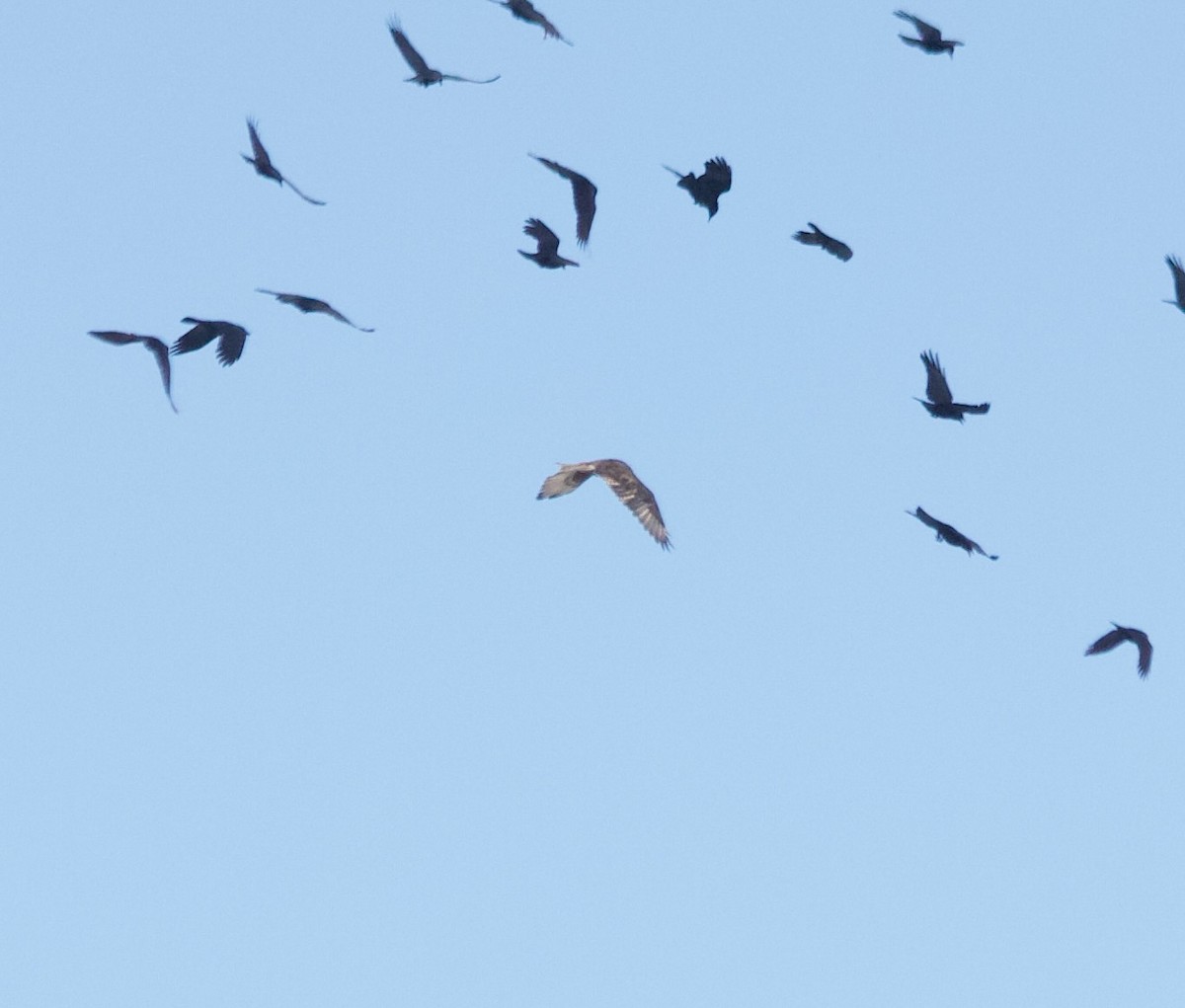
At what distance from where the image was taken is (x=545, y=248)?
A: 35156mm

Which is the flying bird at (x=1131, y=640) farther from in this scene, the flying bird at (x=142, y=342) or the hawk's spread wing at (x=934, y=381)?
the flying bird at (x=142, y=342)

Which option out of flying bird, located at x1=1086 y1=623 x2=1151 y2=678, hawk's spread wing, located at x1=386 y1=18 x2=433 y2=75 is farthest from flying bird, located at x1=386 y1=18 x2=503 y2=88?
flying bird, located at x1=1086 y1=623 x2=1151 y2=678

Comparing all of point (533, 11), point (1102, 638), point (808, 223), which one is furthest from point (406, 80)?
point (1102, 638)

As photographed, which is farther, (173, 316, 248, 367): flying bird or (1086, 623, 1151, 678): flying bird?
(1086, 623, 1151, 678): flying bird

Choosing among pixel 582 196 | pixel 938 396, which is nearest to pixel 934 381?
pixel 938 396

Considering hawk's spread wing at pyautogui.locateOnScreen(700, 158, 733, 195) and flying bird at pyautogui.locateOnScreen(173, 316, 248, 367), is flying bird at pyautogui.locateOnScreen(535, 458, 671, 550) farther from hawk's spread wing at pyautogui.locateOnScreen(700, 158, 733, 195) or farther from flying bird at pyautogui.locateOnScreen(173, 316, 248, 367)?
flying bird at pyautogui.locateOnScreen(173, 316, 248, 367)

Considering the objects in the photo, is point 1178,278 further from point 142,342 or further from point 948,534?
point 142,342

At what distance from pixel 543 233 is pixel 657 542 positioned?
5.08 m

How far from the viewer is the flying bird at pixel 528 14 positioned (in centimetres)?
3403

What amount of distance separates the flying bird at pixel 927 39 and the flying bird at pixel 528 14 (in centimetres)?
592

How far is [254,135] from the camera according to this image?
3353 cm

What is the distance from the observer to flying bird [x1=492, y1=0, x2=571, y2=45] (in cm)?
3403

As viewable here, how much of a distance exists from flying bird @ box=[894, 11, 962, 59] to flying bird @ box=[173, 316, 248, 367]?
37.0 feet

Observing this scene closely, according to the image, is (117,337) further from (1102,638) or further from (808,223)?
(1102,638)
